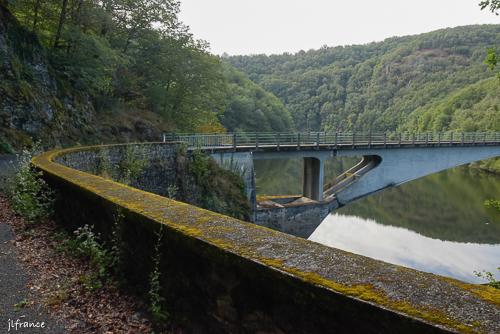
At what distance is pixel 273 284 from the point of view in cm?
218

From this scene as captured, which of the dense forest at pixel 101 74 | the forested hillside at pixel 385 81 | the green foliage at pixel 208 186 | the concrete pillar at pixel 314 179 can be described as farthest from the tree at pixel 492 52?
the forested hillside at pixel 385 81

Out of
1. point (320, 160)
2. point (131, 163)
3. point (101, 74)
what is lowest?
point (320, 160)

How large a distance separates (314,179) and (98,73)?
1497 cm

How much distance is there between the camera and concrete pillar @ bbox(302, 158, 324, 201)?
82.6ft

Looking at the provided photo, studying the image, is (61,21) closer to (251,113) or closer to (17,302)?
(17,302)

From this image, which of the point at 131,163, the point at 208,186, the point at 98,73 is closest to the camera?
the point at 131,163

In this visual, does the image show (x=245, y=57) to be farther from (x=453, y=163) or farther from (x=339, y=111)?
(x=453, y=163)

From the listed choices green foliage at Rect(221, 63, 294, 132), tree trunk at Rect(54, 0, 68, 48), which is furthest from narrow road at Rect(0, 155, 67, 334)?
green foliage at Rect(221, 63, 294, 132)

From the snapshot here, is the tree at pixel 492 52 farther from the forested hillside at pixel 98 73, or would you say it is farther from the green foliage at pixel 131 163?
the forested hillside at pixel 98 73

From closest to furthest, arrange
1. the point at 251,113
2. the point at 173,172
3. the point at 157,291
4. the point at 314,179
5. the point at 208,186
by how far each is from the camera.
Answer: the point at 157,291
the point at 173,172
the point at 208,186
the point at 314,179
the point at 251,113

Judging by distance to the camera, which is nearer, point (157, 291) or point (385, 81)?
point (157, 291)

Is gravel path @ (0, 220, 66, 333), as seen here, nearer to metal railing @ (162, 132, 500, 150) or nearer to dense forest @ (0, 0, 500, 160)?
dense forest @ (0, 0, 500, 160)

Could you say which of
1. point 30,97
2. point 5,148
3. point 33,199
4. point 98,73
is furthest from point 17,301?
point 98,73

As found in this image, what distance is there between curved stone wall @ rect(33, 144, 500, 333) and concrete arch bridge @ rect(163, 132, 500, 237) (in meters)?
15.9
